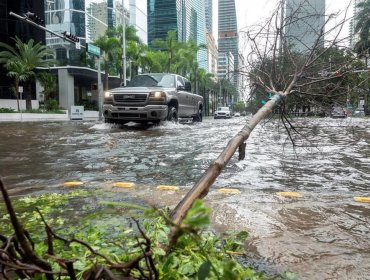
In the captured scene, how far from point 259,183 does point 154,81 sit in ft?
28.0

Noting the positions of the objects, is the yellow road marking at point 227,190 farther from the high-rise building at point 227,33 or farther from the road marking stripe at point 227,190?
the high-rise building at point 227,33

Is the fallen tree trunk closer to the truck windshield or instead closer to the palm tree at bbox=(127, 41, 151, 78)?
the truck windshield

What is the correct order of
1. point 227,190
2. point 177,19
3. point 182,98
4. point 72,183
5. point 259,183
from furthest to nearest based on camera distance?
1. point 177,19
2. point 182,98
3. point 259,183
4. point 72,183
5. point 227,190

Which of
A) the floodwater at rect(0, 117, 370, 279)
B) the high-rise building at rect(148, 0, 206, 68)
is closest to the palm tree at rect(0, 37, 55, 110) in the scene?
the floodwater at rect(0, 117, 370, 279)

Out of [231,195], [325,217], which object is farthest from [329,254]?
[231,195]

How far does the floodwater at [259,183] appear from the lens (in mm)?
2375

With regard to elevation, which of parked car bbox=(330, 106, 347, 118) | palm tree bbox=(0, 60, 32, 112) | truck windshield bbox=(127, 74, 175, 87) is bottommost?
parked car bbox=(330, 106, 347, 118)

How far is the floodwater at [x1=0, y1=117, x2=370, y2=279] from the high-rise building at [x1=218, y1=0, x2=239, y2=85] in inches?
57.0

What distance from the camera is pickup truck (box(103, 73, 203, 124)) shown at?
36.6ft

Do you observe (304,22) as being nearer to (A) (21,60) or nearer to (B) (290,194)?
(B) (290,194)

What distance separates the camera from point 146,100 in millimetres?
11109

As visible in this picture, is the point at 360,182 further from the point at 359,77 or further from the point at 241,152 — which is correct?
the point at 241,152

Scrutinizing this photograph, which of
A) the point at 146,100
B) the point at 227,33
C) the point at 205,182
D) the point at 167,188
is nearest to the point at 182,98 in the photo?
the point at 146,100

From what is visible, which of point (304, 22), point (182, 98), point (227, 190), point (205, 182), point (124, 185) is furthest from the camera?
point (182, 98)
